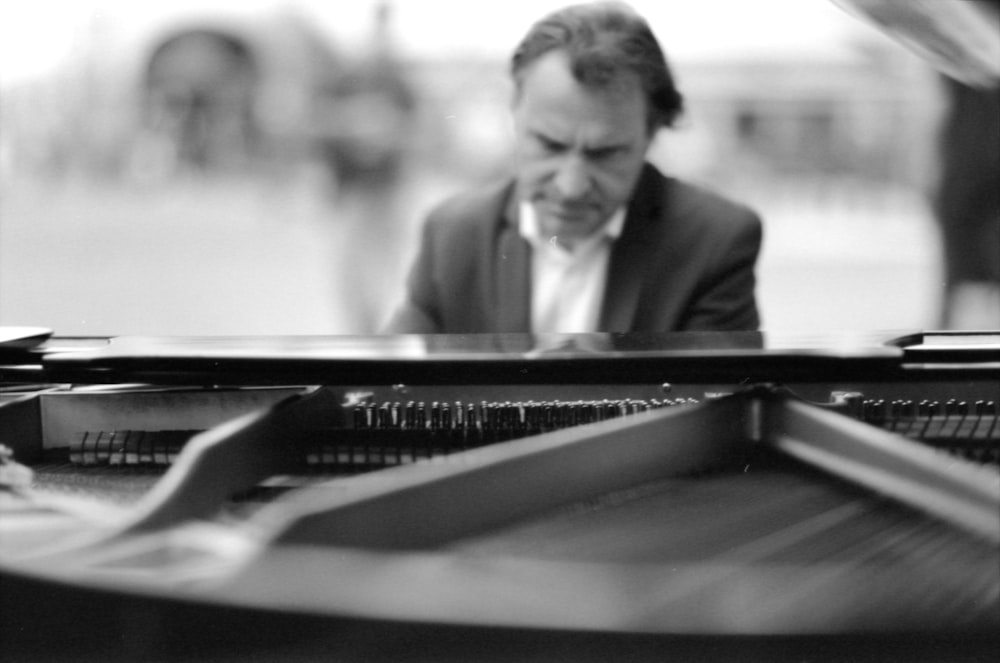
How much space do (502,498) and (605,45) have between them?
890mm

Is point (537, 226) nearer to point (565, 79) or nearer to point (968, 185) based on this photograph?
point (565, 79)

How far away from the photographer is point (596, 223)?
1608 millimetres

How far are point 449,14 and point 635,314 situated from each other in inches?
25.5

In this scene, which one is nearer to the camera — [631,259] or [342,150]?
[631,259]

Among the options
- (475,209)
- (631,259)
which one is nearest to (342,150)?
(475,209)

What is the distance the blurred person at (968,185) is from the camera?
1436mm

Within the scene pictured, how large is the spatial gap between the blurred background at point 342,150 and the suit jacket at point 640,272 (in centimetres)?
6

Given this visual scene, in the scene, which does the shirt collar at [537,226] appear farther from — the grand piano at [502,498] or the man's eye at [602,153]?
the grand piano at [502,498]

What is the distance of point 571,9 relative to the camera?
1.58m

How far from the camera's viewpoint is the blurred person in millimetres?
1436

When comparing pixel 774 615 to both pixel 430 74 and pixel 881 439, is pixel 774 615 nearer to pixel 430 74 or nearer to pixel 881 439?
pixel 881 439

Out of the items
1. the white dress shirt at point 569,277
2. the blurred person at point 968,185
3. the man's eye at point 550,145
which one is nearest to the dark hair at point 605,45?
the man's eye at point 550,145

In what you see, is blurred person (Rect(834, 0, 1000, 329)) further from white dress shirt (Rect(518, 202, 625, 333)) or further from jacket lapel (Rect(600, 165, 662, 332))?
white dress shirt (Rect(518, 202, 625, 333))

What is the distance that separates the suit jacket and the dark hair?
0.51 ft
